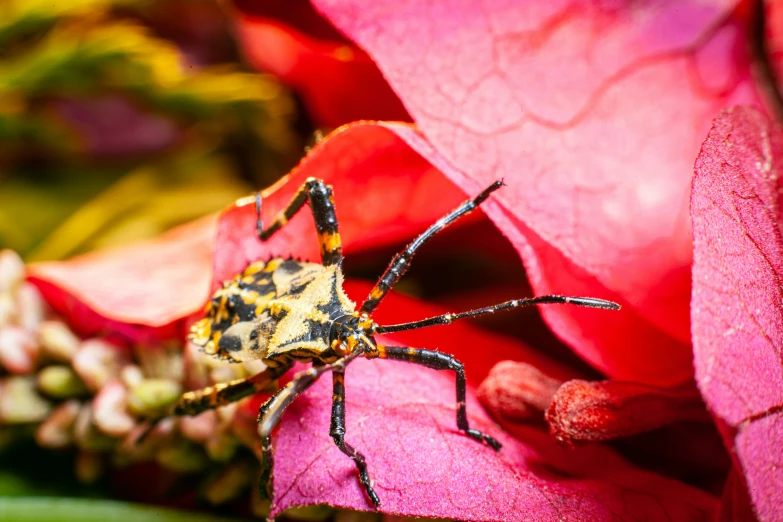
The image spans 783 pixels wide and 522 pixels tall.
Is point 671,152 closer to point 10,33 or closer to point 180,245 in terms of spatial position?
point 180,245

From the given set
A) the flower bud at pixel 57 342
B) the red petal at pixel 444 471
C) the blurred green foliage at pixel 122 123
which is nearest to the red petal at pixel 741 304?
the red petal at pixel 444 471

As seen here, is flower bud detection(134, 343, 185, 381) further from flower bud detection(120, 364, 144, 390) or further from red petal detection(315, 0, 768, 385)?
red petal detection(315, 0, 768, 385)

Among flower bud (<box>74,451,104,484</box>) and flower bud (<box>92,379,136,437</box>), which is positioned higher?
flower bud (<box>92,379,136,437</box>)

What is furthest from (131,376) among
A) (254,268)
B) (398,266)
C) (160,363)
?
(398,266)

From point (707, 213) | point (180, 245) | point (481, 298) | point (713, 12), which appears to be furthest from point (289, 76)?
point (707, 213)

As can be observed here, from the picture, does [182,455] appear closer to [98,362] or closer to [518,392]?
[98,362]

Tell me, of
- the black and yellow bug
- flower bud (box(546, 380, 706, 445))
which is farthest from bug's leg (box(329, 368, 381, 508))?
flower bud (box(546, 380, 706, 445))

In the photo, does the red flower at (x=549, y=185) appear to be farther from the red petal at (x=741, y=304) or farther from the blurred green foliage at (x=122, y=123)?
the blurred green foliage at (x=122, y=123)
